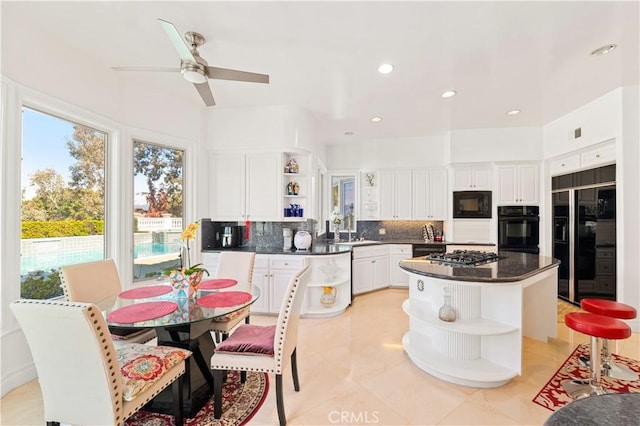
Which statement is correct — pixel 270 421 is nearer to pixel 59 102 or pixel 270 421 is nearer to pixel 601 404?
pixel 601 404

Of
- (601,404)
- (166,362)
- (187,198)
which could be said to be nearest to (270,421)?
(166,362)

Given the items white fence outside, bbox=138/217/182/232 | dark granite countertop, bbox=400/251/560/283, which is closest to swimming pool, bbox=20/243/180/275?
white fence outside, bbox=138/217/182/232

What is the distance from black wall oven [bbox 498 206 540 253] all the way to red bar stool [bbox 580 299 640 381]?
2.46 m

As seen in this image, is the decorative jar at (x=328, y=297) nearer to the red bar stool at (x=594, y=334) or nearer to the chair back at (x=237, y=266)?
the chair back at (x=237, y=266)

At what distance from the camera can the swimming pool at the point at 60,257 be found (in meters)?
2.42

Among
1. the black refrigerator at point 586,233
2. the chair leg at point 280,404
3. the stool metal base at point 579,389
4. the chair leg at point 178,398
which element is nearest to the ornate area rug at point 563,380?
the stool metal base at point 579,389

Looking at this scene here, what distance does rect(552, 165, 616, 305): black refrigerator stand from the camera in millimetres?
3600

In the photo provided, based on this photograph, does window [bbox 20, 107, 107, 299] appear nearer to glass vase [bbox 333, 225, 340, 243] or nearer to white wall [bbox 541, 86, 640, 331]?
glass vase [bbox 333, 225, 340, 243]

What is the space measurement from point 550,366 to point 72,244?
467cm

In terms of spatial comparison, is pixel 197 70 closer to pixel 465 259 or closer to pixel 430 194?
pixel 465 259

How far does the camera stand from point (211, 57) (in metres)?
2.75

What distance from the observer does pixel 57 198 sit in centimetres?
268

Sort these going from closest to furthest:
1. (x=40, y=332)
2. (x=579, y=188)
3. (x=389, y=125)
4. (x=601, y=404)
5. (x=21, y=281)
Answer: (x=601, y=404)
(x=40, y=332)
(x=21, y=281)
(x=579, y=188)
(x=389, y=125)

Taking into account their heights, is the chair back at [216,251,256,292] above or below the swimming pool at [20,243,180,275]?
below
